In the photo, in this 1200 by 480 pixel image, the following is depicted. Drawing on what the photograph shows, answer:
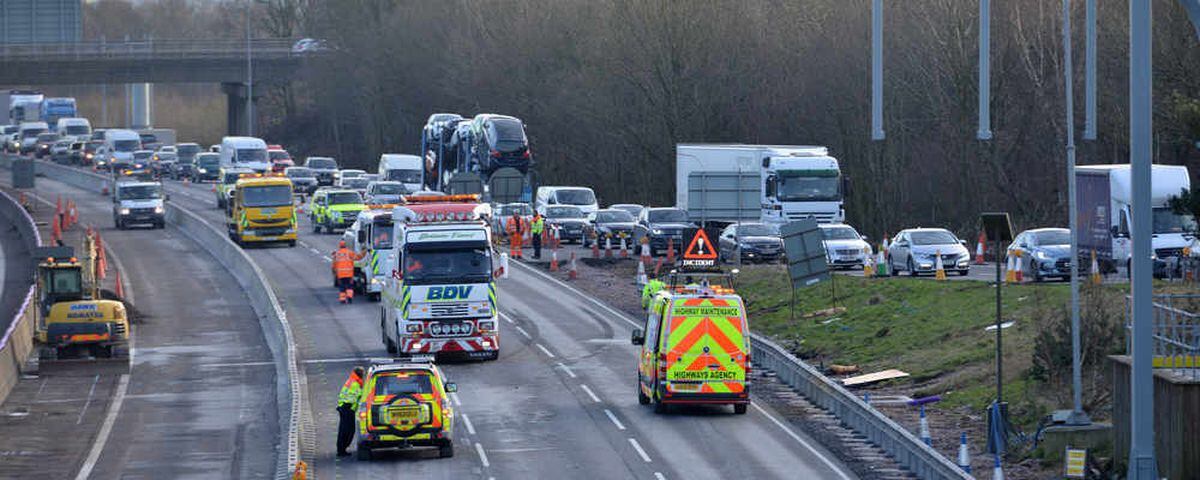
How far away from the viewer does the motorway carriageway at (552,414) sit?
27.7m

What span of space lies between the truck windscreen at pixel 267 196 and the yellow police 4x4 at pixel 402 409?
1466 inches

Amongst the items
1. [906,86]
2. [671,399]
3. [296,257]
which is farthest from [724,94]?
[671,399]

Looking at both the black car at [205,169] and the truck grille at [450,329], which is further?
the black car at [205,169]

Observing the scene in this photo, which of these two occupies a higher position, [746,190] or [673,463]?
[746,190]

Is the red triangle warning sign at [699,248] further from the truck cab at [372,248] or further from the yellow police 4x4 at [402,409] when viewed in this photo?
the yellow police 4x4 at [402,409]

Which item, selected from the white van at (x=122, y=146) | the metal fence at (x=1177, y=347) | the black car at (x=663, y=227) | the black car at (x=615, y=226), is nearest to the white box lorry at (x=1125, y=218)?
the metal fence at (x=1177, y=347)

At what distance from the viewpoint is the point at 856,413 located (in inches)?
1220

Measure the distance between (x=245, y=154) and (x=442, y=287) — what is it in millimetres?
54482

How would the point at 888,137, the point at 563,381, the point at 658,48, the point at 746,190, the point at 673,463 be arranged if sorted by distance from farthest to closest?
1. the point at 658,48
2. the point at 888,137
3. the point at 746,190
4. the point at 563,381
5. the point at 673,463

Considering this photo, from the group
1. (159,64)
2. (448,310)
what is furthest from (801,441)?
(159,64)

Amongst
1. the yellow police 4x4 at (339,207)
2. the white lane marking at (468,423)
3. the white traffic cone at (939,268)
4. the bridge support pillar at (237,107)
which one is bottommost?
the white lane marking at (468,423)

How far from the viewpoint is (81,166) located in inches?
4680

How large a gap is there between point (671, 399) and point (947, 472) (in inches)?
303

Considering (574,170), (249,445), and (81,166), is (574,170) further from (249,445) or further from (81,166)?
(249,445)
